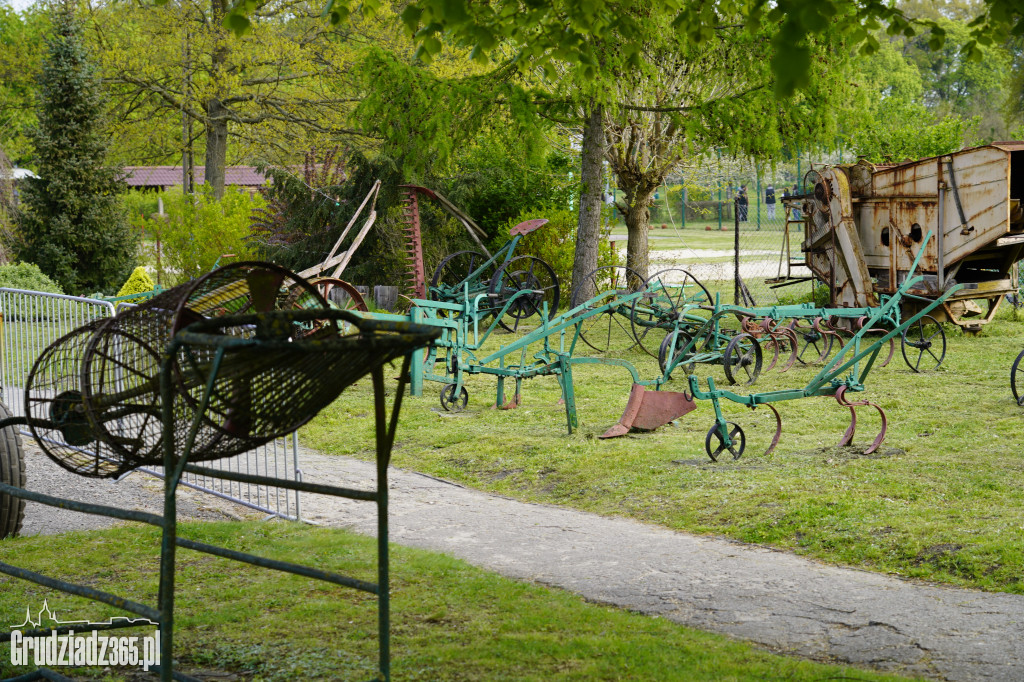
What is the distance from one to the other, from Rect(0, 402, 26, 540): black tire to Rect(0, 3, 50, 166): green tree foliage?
1581 cm

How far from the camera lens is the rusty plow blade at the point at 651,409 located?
9.09m

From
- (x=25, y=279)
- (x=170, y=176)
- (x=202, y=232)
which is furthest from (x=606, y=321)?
(x=170, y=176)

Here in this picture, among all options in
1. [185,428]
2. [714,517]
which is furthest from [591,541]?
[185,428]

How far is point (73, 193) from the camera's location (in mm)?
19906

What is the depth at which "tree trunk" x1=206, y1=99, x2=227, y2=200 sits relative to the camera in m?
27.0

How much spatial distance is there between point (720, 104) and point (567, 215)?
13.5 feet

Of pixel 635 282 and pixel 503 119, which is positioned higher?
pixel 503 119

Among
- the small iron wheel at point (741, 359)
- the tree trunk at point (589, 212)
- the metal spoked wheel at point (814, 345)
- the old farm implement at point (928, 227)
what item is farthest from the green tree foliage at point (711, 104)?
the small iron wheel at point (741, 359)

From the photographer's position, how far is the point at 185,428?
3.63m

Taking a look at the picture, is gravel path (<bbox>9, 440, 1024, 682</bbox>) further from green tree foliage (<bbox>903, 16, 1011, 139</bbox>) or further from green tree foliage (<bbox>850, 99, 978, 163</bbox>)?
green tree foliage (<bbox>903, 16, 1011, 139</bbox>)

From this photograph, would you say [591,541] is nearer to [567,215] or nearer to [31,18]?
[567,215]

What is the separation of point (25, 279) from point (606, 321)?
9.84 meters

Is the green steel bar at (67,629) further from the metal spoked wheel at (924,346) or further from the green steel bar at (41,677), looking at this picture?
the metal spoked wheel at (924,346)

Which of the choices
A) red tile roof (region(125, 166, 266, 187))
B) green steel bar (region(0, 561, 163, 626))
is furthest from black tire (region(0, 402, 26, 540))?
red tile roof (region(125, 166, 266, 187))
